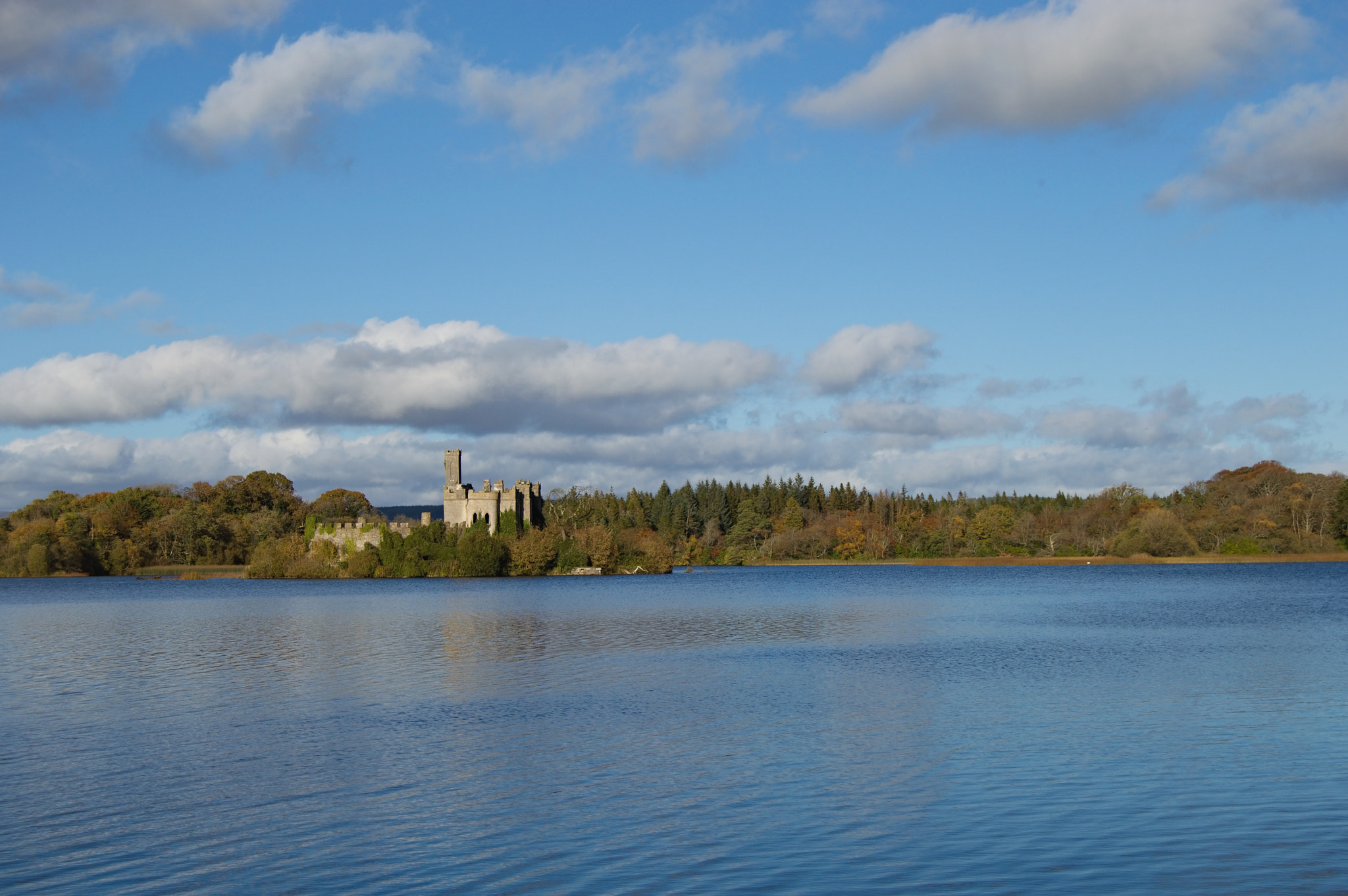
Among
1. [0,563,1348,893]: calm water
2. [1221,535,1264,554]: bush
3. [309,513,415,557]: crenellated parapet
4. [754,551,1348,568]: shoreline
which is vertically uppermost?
[309,513,415,557]: crenellated parapet

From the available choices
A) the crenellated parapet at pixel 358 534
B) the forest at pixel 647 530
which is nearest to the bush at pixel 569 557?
the forest at pixel 647 530

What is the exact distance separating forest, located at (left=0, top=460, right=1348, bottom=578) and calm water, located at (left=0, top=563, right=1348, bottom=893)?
191 ft

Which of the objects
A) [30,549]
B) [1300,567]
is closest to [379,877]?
[1300,567]

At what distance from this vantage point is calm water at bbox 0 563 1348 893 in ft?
34.6

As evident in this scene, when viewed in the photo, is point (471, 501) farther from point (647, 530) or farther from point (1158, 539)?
point (1158, 539)

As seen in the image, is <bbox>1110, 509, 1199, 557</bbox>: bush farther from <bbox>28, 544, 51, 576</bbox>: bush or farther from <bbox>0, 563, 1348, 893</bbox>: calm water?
<bbox>28, 544, 51, 576</bbox>: bush

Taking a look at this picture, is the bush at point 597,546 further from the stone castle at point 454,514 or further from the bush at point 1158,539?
the bush at point 1158,539

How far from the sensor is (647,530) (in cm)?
12256

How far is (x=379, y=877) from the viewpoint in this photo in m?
10.3

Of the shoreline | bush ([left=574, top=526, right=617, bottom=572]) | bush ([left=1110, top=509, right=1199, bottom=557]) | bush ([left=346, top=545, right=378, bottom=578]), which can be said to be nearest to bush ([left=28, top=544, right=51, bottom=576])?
bush ([left=346, top=545, right=378, bottom=578])

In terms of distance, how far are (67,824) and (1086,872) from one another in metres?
10.9

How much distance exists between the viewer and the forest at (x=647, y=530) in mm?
93438

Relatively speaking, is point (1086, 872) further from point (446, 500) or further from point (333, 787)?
point (446, 500)

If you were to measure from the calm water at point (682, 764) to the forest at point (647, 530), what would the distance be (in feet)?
191
